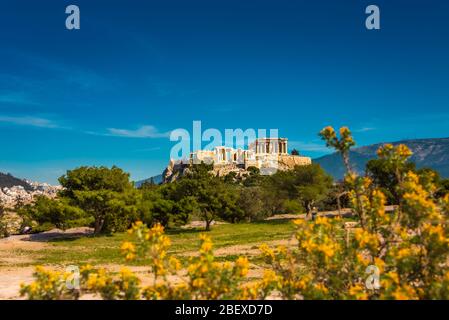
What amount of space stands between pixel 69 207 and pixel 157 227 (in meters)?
39.9

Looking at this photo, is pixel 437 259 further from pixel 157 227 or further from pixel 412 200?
pixel 157 227

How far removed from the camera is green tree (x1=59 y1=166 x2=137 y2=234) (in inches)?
1821

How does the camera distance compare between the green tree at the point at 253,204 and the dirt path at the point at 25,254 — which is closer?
the dirt path at the point at 25,254

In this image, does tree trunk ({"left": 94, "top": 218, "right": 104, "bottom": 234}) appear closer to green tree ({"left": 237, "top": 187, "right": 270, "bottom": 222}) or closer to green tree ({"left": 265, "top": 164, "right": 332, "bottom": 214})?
green tree ({"left": 237, "top": 187, "right": 270, "bottom": 222})

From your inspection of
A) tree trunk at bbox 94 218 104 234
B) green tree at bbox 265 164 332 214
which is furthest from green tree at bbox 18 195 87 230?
green tree at bbox 265 164 332 214

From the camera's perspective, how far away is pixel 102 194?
46.1 meters

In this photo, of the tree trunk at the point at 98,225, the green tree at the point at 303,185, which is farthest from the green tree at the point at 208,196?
the tree trunk at the point at 98,225

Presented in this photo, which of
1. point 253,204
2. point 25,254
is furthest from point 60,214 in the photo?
point 253,204

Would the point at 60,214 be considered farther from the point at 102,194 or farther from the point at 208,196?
the point at 208,196

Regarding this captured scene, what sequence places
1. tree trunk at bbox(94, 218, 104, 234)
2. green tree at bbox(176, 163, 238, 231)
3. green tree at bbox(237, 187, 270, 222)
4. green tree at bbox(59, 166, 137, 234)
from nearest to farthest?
1. green tree at bbox(59, 166, 137, 234)
2. tree trunk at bbox(94, 218, 104, 234)
3. green tree at bbox(176, 163, 238, 231)
4. green tree at bbox(237, 187, 270, 222)

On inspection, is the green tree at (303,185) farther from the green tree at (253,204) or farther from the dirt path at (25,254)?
the dirt path at (25,254)

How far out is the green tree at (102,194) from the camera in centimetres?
4625
